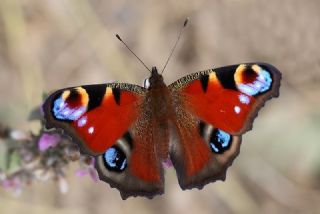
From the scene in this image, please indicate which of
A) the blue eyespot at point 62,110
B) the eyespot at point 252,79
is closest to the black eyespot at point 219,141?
the eyespot at point 252,79

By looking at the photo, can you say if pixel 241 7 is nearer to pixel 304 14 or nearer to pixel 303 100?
pixel 304 14

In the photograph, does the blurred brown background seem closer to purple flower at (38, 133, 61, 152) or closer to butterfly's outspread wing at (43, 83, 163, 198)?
purple flower at (38, 133, 61, 152)

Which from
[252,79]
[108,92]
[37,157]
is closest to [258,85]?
[252,79]

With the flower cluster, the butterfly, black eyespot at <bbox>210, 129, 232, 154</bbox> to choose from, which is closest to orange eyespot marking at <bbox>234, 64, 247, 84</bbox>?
the butterfly

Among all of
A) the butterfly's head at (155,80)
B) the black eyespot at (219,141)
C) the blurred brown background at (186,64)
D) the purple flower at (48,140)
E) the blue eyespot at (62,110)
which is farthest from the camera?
the blurred brown background at (186,64)

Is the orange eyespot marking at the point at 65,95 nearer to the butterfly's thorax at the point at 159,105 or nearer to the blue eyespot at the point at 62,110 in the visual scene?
the blue eyespot at the point at 62,110

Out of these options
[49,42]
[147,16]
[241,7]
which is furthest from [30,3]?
[241,7]
